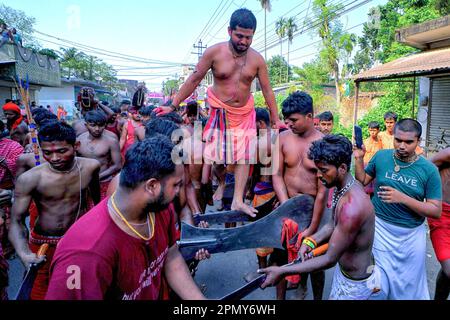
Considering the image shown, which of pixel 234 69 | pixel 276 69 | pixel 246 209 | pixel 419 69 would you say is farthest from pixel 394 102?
pixel 276 69

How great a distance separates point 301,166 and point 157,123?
128cm

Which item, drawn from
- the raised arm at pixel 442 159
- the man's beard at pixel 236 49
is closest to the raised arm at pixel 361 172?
A: the raised arm at pixel 442 159

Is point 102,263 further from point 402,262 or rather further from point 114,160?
point 114,160

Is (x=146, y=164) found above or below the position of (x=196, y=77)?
below

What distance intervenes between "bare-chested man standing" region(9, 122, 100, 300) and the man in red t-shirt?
1194mm

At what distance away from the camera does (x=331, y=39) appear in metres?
25.6

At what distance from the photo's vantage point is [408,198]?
8.27ft

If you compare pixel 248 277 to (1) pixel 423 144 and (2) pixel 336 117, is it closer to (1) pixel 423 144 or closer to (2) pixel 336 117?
(1) pixel 423 144

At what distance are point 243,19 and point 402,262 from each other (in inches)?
91.5

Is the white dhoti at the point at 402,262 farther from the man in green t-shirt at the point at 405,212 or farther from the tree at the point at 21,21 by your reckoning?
the tree at the point at 21,21

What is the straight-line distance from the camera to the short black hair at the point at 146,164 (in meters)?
1.35

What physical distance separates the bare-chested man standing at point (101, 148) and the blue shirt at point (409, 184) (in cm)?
319

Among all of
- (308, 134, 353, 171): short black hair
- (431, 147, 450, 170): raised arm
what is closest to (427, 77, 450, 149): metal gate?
(431, 147, 450, 170): raised arm
